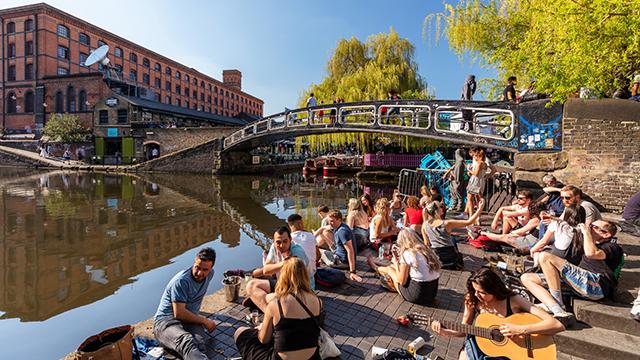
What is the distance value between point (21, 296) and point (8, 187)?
15.3 meters

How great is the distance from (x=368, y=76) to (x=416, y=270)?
64.5 ft

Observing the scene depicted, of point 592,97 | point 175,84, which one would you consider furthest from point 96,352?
point 175,84

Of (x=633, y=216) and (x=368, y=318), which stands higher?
(x=633, y=216)

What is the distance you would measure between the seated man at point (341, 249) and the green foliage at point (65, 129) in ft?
114

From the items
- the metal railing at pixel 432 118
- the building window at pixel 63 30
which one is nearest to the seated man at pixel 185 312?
the metal railing at pixel 432 118

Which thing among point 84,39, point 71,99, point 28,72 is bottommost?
point 71,99

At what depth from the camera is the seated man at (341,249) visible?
5.12 metres

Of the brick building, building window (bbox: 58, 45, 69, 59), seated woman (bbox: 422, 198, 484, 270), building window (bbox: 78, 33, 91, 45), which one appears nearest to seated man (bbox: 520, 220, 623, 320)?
seated woman (bbox: 422, 198, 484, 270)

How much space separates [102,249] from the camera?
701 cm

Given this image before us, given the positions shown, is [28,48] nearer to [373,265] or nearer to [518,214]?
[373,265]

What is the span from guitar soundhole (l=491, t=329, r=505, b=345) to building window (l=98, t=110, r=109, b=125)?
36244 mm

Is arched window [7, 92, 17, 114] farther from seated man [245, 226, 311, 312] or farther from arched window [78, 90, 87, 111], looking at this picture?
seated man [245, 226, 311, 312]

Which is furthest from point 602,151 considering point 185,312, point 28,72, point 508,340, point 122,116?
point 28,72

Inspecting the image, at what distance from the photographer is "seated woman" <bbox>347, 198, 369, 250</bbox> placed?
6.27 meters
